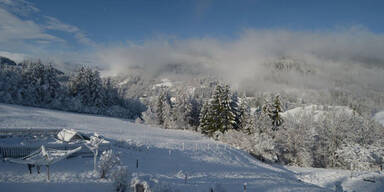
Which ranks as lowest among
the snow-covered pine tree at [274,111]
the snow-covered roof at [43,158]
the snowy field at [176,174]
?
the snowy field at [176,174]

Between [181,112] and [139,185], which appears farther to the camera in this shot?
[181,112]

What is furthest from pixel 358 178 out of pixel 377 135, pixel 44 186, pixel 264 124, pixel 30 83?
pixel 30 83

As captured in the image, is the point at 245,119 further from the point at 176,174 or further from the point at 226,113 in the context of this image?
the point at 176,174

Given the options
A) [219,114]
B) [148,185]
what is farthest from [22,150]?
[219,114]

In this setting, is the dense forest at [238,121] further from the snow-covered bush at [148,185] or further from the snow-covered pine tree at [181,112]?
the snow-covered bush at [148,185]

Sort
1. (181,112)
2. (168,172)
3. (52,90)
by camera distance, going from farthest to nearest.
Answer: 1. (181,112)
2. (52,90)
3. (168,172)

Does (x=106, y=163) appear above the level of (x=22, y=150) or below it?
above

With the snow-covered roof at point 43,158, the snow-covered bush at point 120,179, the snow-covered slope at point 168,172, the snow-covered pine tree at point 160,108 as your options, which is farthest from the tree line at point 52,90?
the snow-covered bush at point 120,179

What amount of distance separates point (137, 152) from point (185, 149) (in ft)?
22.8

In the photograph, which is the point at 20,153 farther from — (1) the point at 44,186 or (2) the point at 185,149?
(2) the point at 185,149

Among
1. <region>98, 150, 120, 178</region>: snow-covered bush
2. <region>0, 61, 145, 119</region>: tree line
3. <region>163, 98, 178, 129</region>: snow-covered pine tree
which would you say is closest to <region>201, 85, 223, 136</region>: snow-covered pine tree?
<region>163, 98, 178, 129</region>: snow-covered pine tree

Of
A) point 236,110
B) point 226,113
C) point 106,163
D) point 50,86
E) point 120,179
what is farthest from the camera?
point 50,86

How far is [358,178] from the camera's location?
79.5ft

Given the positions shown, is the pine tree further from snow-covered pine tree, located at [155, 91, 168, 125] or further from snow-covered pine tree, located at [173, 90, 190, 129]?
snow-covered pine tree, located at [155, 91, 168, 125]
